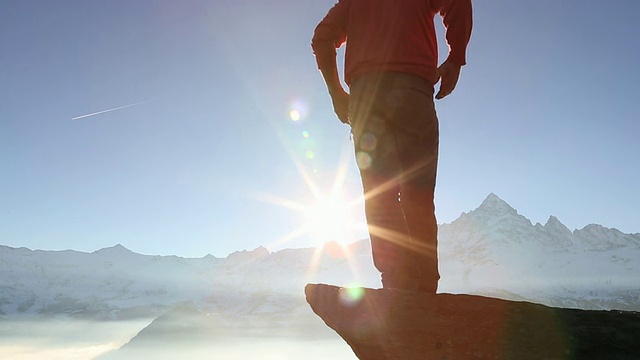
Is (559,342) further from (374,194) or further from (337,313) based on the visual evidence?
(374,194)

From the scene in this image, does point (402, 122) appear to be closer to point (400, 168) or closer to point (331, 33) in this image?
point (400, 168)

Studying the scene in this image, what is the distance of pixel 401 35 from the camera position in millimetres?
4324

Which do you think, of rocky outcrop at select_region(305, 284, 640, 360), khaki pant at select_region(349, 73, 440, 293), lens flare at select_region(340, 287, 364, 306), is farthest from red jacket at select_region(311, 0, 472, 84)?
rocky outcrop at select_region(305, 284, 640, 360)

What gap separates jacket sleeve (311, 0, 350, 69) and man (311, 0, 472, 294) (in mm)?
461

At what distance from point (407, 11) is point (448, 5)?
Result: 0.42m

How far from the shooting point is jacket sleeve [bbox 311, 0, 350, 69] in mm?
5023

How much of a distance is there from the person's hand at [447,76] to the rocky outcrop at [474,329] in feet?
7.55

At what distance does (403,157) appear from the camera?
430cm

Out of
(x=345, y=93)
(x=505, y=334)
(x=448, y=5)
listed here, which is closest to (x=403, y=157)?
(x=345, y=93)

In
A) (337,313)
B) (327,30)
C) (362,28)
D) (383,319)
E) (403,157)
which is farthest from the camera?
(327,30)

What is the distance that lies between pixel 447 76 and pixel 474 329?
2.64 metres

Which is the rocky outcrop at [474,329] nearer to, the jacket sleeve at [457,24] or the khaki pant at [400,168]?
the khaki pant at [400,168]

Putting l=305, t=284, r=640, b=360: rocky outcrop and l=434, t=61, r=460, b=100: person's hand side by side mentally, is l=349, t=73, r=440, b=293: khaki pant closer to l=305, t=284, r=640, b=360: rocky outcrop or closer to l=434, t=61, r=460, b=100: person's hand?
l=434, t=61, r=460, b=100: person's hand

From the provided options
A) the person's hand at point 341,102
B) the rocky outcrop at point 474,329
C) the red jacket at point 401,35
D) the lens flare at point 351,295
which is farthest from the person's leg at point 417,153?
the rocky outcrop at point 474,329
